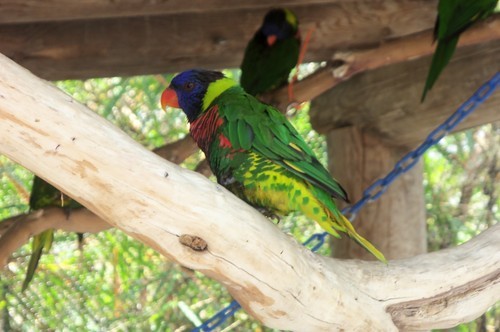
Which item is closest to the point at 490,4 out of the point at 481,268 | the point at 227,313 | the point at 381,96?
the point at 381,96

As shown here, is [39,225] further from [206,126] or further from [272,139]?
[272,139]

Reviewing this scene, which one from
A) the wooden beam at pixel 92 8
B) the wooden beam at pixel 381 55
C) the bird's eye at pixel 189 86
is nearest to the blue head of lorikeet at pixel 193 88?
the bird's eye at pixel 189 86

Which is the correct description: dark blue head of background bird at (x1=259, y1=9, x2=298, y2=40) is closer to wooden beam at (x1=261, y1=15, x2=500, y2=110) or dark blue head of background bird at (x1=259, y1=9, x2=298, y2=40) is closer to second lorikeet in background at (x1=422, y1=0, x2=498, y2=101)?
wooden beam at (x1=261, y1=15, x2=500, y2=110)

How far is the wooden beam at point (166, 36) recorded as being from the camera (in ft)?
5.69

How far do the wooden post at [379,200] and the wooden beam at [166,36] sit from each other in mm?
266

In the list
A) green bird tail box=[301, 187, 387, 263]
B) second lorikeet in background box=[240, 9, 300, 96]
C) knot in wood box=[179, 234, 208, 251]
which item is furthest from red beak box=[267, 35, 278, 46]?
knot in wood box=[179, 234, 208, 251]

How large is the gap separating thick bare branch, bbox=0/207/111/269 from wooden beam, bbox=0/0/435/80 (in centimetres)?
35

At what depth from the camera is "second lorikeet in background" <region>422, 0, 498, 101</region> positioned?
153 cm

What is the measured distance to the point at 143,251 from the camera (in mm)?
2508

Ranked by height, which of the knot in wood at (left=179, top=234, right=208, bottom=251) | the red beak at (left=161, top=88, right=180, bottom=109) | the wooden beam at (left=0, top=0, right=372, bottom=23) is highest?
the wooden beam at (left=0, top=0, right=372, bottom=23)

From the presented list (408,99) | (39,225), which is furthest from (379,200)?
(39,225)

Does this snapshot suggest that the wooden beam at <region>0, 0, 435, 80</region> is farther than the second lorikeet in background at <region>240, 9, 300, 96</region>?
No

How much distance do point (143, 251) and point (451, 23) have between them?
54.7 inches

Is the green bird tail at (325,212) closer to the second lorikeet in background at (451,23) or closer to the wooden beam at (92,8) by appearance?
the second lorikeet in background at (451,23)
